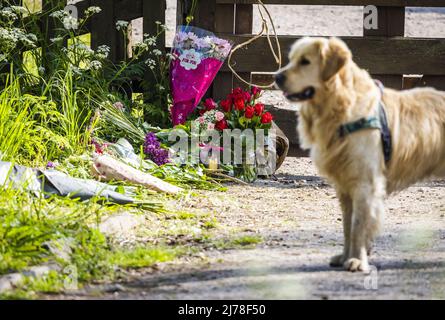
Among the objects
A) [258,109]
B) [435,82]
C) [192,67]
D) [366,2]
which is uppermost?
[366,2]

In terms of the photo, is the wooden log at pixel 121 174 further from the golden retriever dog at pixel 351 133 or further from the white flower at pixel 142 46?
the golden retriever dog at pixel 351 133

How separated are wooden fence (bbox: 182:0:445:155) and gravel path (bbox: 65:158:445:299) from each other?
1555 millimetres

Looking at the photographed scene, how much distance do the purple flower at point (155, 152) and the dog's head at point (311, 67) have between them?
285 centimetres

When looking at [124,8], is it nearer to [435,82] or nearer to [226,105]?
[226,105]

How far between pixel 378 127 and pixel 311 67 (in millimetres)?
517

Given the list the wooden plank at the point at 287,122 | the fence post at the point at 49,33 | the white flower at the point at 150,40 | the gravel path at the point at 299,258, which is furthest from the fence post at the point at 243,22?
the fence post at the point at 49,33

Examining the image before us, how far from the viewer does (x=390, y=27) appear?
28.1 ft

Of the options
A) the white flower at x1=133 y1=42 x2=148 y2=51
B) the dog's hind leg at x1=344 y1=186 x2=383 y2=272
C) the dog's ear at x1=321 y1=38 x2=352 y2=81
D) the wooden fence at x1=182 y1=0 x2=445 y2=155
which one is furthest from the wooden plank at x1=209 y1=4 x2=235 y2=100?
the dog's hind leg at x1=344 y1=186 x2=383 y2=272

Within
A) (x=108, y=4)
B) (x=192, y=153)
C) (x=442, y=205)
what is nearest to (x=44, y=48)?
(x=108, y=4)

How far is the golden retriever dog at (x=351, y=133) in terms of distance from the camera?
472cm

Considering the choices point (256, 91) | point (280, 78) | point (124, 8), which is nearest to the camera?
point (280, 78)

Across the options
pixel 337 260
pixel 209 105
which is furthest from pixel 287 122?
pixel 337 260
